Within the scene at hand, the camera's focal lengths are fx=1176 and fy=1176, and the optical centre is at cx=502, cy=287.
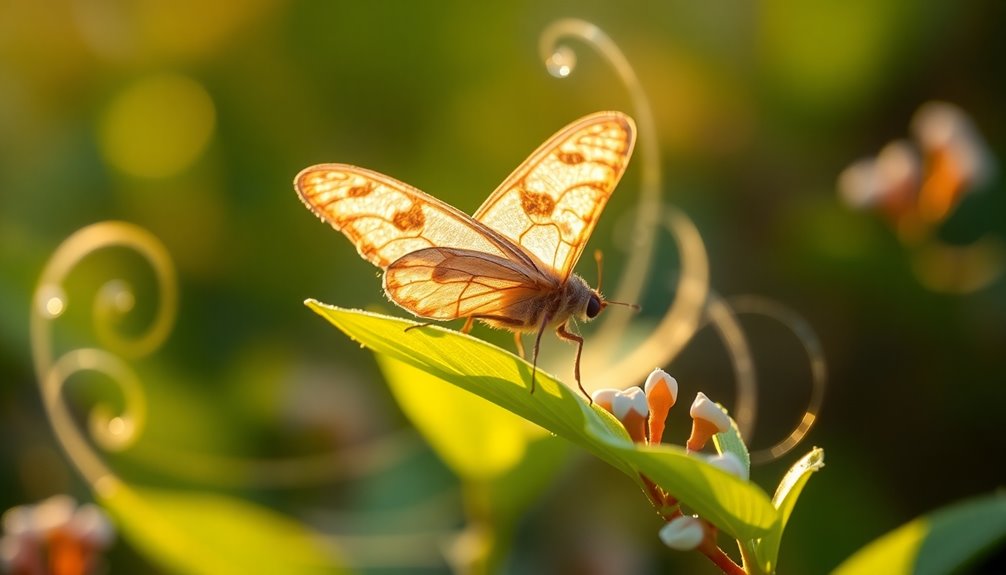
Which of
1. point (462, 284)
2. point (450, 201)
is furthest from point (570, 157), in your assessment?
point (450, 201)

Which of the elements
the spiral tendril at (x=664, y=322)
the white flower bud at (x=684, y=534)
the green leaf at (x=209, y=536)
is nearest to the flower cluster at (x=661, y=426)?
the white flower bud at (x=684, y=534)

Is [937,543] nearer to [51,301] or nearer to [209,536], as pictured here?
[209,536]

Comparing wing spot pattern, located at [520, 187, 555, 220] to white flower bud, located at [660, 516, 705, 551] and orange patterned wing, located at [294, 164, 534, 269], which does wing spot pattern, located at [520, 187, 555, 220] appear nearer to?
orange patterned wing, located at [294, 164, 534, 269]

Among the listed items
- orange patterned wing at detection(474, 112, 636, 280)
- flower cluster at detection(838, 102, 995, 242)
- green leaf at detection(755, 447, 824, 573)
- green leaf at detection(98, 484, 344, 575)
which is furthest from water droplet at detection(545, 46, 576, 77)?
flower cluster at detection(838, 102, 995, 242)

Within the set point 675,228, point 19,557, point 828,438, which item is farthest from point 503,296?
point 828,438

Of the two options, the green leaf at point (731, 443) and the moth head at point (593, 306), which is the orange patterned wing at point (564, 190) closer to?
the moth head at point (593, 306)

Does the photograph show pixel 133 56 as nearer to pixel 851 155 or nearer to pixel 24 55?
pixel 24 55

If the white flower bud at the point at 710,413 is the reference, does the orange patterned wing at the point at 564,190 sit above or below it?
above
